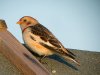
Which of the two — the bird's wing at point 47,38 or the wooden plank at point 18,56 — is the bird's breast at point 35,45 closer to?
the bird's wing at point 47,38

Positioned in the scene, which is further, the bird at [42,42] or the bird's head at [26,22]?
the bird's head at [26,22]

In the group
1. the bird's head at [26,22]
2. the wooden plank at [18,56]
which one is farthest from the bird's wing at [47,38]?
the wooden plank at [18,56]

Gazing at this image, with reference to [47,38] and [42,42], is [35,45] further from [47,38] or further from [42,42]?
[47,38]

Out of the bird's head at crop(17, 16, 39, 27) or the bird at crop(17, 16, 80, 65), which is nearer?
the bird at crop(17, 16, 80, 65)

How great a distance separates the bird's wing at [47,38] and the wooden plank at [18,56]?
96 cm

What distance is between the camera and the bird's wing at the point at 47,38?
7204 millimetres

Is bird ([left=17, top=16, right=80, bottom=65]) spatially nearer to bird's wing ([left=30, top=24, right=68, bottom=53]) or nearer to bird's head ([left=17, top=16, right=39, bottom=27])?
bird's wing ([left=30, top=24, right=68, bottom=53])

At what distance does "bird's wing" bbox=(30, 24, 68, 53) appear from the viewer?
7204 millimetres

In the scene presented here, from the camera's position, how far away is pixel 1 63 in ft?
19.6

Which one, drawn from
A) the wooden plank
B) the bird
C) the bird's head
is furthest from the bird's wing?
the wooden plank

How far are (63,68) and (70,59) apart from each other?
232mm

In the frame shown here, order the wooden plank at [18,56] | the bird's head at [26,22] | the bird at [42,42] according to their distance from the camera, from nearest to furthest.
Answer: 1. the wooden plank at [18,56]
2. the bird at [42,42]
3. the bird's head at [26,22]

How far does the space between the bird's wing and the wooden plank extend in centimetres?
96

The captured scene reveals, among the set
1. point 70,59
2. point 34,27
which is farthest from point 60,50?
point 34,27
